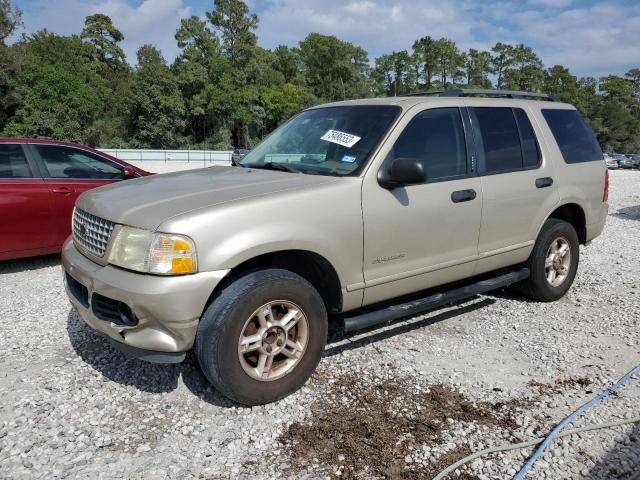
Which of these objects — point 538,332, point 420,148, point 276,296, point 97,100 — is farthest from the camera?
point 97,100

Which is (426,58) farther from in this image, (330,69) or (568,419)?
(568,419)

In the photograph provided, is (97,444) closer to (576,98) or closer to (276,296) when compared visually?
(276,296)

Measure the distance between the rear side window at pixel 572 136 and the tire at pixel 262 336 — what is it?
321 centimetres

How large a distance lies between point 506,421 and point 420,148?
6.47ft

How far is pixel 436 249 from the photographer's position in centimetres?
377

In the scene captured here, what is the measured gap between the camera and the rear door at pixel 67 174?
19.9ft

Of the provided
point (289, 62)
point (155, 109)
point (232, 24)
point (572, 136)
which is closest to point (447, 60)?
point (289, 62)

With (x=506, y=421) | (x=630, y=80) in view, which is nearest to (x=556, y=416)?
(x=506, y=421)

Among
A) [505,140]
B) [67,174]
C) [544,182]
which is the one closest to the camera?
[505,140]

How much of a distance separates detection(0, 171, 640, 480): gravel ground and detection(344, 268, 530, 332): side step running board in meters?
0.40

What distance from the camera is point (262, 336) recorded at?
3000mm

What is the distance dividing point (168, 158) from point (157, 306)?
34546 millimetres

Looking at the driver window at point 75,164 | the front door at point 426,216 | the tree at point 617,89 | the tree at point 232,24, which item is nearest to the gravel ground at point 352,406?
the front door at point 426,216

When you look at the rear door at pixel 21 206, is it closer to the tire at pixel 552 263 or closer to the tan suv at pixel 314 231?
the tan suv at pixel 314 231
